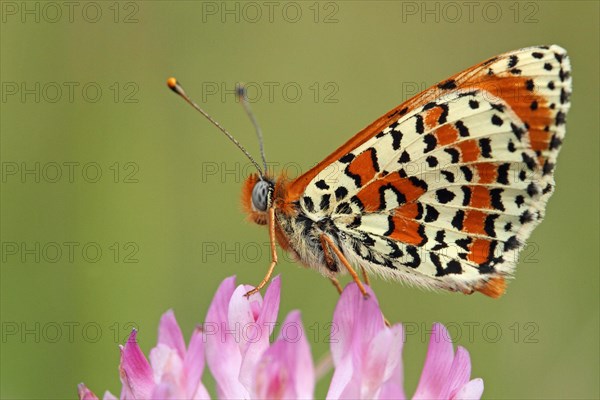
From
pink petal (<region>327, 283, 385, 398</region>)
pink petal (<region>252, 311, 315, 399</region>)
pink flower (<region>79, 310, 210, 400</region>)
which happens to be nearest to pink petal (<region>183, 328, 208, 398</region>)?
pink flower (<region>79, 310, 210, 400</region>)

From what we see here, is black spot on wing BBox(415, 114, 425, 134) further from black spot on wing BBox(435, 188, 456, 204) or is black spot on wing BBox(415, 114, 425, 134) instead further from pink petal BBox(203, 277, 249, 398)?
pink petal BBox(203, 277, 249, 398)

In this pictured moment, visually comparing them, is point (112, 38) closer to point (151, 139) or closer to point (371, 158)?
point (151, 139)

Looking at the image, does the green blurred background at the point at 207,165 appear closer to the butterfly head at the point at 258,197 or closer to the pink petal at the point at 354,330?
the butterfly head at the point at 258,197

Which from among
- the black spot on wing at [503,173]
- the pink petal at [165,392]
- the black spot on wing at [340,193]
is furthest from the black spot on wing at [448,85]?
the pink petal at [165,392]

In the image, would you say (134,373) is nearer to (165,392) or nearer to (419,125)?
(165,392)

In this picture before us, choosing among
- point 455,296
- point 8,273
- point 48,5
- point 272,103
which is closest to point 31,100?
point 48,5

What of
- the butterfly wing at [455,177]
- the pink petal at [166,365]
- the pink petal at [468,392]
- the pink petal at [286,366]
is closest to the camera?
the pink petal at [286,366]
